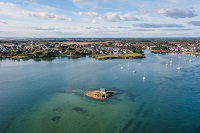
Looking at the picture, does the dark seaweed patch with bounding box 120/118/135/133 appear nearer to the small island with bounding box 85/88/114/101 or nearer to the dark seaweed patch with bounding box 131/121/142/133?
the dark seaweed patch with bounding box 131/121/142/133

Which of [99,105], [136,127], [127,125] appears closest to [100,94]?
[99,105]

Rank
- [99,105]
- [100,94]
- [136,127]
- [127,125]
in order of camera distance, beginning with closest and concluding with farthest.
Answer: [136,127] → [127,125] → [99,105] → [100,94]

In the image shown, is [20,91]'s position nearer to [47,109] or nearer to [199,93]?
[47,109]

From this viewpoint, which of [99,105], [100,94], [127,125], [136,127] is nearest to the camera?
[136,127]

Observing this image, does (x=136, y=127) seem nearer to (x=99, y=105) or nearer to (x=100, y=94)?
(x=99, y=105)

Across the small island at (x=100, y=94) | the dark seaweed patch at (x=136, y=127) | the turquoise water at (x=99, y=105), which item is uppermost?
the small island at (x=100, y=94)

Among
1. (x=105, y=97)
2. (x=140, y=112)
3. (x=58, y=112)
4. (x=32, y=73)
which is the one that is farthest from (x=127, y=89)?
(x=32, y=73)

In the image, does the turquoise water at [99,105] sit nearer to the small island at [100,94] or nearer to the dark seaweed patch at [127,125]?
the dark seaweed patch at [127,125]

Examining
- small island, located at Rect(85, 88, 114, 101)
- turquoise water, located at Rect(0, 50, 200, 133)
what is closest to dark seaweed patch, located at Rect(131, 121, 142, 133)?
turquoise water, located at Rect(0, 50, 200, 133)

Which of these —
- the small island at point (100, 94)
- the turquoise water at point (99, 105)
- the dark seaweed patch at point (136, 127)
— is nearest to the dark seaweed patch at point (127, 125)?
the turquoise water at point (99, 105)
